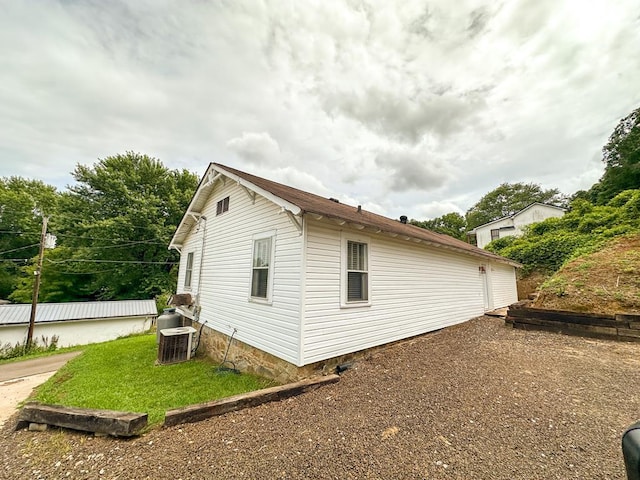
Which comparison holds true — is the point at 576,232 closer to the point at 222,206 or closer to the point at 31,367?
the point at 222,206

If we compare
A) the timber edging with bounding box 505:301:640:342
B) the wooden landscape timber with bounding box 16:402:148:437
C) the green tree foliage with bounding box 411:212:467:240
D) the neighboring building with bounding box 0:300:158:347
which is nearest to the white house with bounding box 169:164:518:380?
the timber edging with bounding box 505:301:640:342

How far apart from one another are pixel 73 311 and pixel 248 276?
709 inches

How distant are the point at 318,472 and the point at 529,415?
2.72 m

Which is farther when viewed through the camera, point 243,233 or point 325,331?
point 243,233

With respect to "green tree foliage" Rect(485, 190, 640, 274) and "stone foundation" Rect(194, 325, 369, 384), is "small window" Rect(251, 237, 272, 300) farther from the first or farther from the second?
"green tree foliage" Rect(485, 190, 640, 274)

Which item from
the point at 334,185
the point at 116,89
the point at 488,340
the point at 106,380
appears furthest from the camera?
the point at 334,185

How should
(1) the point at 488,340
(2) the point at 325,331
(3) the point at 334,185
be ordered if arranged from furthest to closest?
(3) the point at 334,185
(1) the point at 488,340
(2) the point at 325,331

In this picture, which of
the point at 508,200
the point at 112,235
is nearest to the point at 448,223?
the point at 508,200

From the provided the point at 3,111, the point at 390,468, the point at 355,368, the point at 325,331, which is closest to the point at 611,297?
the point at 355,368

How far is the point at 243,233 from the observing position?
6469 mm

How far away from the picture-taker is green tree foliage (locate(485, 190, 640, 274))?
509 inches

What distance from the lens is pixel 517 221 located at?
26156mm

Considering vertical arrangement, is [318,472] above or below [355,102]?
below

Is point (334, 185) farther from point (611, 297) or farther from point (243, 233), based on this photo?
point (611, 297)
